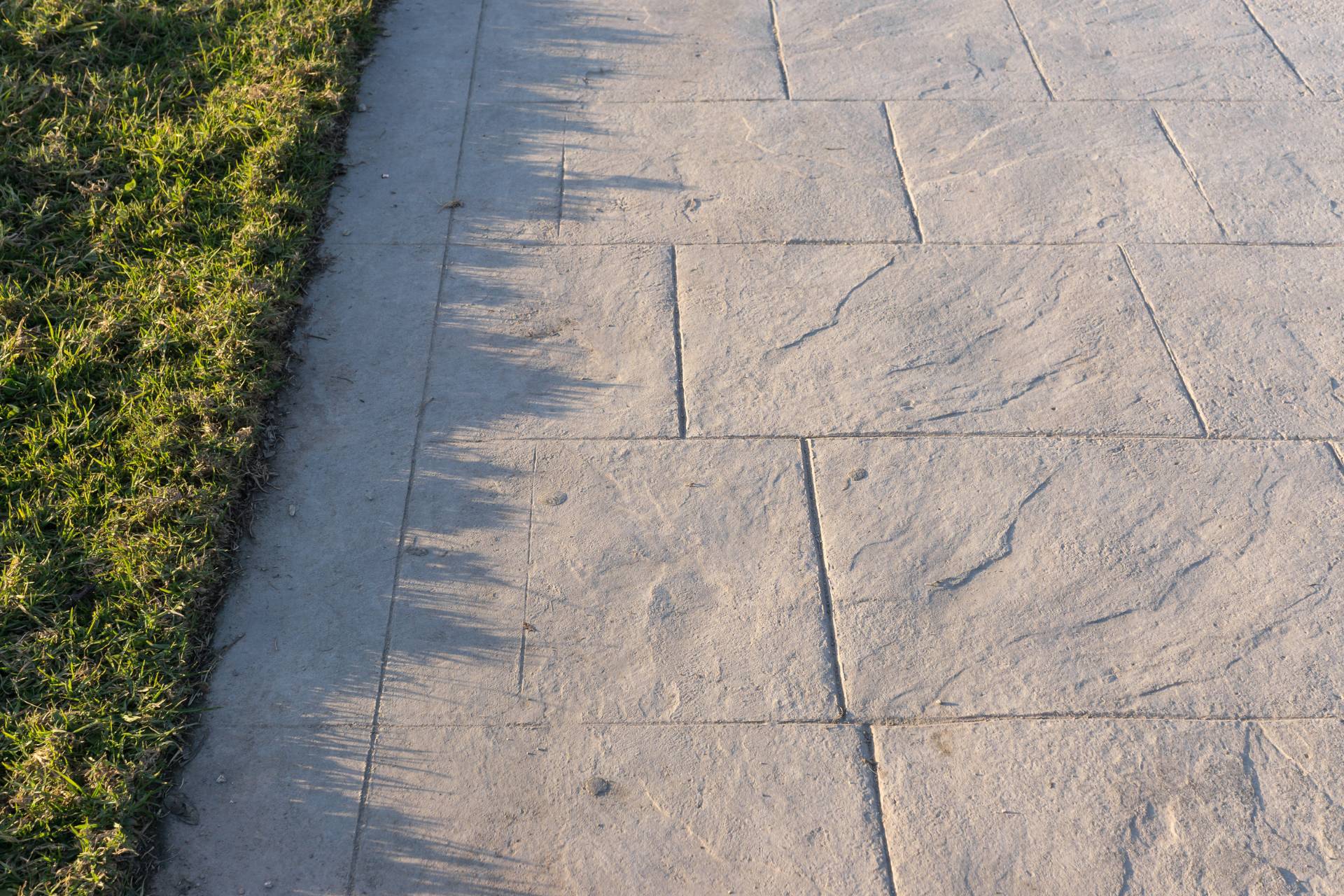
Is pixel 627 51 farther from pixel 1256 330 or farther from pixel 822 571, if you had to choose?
pixel 822 571

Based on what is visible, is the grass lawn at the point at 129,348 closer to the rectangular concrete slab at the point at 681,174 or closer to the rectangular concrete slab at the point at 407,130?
the rectangular concrete slab at the point at 407,130

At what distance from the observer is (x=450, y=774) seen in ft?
9.71

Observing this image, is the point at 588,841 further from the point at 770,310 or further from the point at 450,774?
the point at 770,310

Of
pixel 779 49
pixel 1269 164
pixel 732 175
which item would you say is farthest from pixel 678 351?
pixel 1269 164

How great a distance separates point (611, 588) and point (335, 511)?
36.4 inches

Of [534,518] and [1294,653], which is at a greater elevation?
[534,518]

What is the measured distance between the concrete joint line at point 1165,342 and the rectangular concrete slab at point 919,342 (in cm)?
2

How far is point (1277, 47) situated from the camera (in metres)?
5.79

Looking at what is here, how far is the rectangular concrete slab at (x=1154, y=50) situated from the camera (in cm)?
545

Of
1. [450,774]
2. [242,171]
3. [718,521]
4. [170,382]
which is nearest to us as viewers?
[450,774]

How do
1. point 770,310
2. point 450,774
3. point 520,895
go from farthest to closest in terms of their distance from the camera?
point 770,310 → point 450,774 → point 520,895

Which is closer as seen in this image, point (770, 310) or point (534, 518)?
point (534, 518)

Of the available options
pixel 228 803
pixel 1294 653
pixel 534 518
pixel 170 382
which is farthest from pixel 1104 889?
pixel 170 382

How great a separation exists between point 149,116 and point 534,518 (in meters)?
2.90
